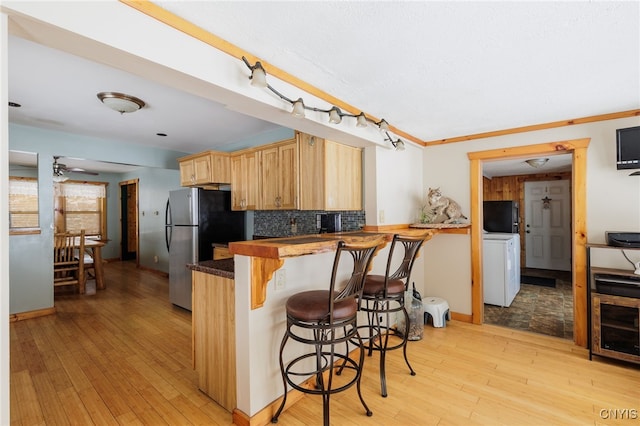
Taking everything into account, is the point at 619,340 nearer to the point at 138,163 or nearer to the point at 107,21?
the point at 107,21

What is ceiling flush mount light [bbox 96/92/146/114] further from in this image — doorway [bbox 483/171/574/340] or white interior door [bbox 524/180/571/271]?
white interior door [bbox 524/180/571/271]

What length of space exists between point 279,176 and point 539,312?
382 centimetres

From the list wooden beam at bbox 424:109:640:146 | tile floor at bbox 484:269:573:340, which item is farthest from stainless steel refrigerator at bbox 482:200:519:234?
wooden beam at bbox 424:109:640:146

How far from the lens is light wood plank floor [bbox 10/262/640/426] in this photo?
1924 mm

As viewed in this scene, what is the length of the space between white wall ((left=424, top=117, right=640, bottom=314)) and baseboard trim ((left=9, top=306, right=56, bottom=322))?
5007mm

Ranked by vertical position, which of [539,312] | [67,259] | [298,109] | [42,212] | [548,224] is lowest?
[539,312]

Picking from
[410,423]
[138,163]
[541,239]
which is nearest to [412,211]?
[410,423]

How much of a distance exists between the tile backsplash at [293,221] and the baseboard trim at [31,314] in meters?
2.84

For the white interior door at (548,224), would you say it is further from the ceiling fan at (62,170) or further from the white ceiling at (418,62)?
the ceiling fan at (62,170)

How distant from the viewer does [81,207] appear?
7684mm

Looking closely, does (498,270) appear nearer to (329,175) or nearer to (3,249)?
(329,175)

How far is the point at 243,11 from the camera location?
1372 mm

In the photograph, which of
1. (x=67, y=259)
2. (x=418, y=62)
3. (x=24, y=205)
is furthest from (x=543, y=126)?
(x=67, y=259)

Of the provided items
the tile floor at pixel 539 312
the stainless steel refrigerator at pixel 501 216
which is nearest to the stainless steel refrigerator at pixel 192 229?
the tile floor at pixel 539 312
